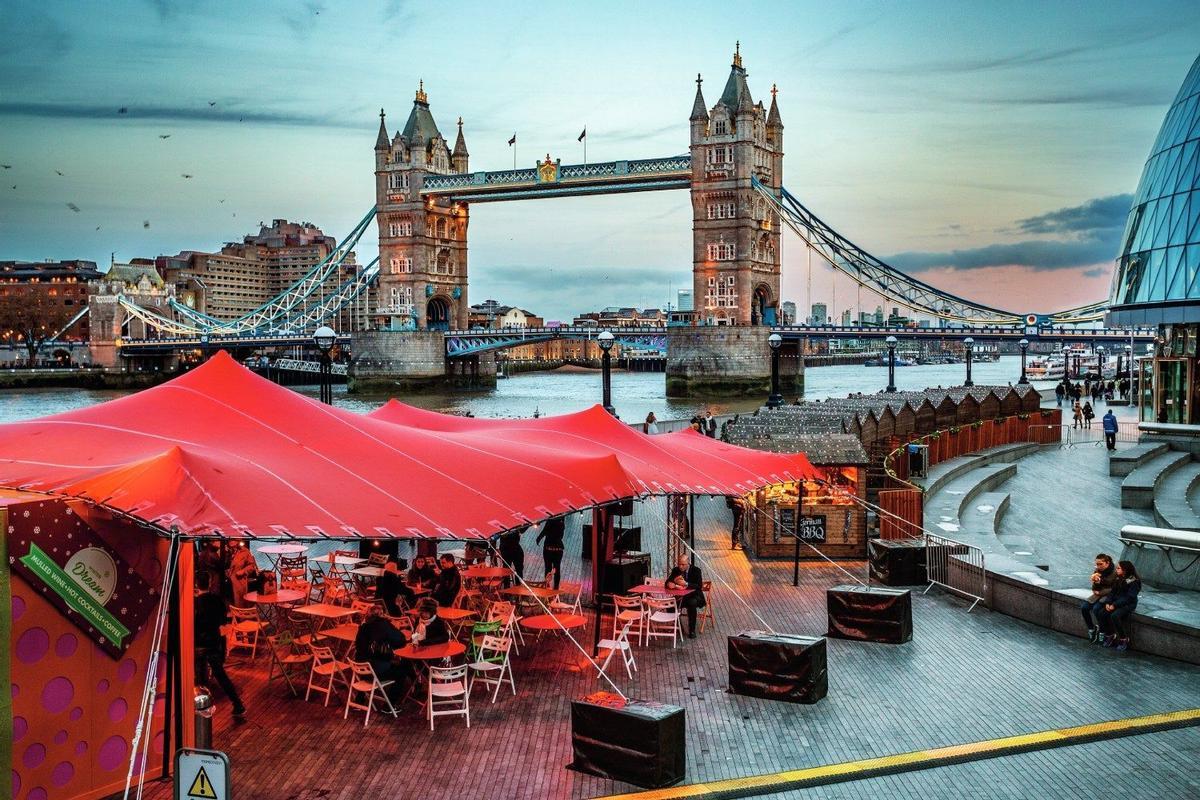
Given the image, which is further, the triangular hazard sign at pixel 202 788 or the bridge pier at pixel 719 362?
the bridge pier at pixel 719 362

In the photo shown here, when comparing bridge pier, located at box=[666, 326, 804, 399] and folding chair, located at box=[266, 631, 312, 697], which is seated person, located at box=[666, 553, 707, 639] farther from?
bridge pier, located at box=[666, 326, 804, 399]

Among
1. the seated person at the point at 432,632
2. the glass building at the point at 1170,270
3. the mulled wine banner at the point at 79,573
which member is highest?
the glass building at the point at 1170,270

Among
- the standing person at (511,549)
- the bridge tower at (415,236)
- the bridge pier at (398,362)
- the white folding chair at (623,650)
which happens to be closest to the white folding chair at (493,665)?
the white folding chair at (623,650)

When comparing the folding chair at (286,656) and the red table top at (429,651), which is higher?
the red table top at (429,651)

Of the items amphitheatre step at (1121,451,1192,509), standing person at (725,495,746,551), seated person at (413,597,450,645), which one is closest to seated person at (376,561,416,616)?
seated person at (413,597,450,645)

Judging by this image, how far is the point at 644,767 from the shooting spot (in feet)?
30.6

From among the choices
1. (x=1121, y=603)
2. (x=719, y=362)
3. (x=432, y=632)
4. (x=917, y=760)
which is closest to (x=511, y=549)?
(x=432, y=632)

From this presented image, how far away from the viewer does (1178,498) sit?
2331cm

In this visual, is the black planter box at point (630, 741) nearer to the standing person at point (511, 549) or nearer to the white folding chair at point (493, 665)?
the white folding chair at point (493, 665)

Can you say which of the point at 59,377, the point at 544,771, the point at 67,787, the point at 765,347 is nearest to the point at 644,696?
the point at 544,771

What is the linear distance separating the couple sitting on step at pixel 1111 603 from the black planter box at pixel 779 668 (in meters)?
3.96

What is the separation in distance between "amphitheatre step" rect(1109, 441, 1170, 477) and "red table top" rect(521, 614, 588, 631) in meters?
20.1

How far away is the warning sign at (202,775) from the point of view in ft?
22.5

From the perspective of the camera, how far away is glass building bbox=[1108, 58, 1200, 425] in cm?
3064
